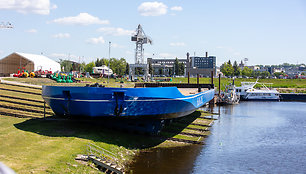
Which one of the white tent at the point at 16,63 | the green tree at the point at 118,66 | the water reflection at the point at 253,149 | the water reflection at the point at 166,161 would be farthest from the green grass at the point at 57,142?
the green tree at the point at 118,66

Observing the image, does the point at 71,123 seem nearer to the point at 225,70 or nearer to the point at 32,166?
the point at 32,166

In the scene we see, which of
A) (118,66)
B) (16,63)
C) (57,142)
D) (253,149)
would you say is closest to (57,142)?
Result: (57,142)

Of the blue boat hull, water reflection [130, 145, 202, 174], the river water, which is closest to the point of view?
water reflection [130, 145, 202, 174]

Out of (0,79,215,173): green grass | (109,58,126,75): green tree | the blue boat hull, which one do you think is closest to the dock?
(0,79,215,173): green grass

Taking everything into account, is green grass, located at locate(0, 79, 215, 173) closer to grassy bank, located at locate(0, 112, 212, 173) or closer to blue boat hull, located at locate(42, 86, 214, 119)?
grassy bank, located at locate(0, 112, 212, 173)

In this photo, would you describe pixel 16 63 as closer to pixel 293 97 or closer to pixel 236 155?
pixel 236 155

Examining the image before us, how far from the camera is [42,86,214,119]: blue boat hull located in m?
23.5

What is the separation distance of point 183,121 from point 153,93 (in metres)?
13.6

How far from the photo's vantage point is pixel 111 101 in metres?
23.6

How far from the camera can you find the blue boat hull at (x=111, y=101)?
23469 millimetres

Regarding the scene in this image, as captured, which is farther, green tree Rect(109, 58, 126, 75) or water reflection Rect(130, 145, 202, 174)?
green tree Rect(109, 58, 126, 75)

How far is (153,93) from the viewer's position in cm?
2480

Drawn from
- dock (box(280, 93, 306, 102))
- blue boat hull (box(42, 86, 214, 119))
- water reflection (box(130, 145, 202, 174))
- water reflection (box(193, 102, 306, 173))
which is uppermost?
blue boat hull (box(42, 86, 214, 119))

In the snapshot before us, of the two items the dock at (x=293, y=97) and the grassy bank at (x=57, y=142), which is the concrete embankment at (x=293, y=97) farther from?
the grassy bank at (x=57, y=142)
